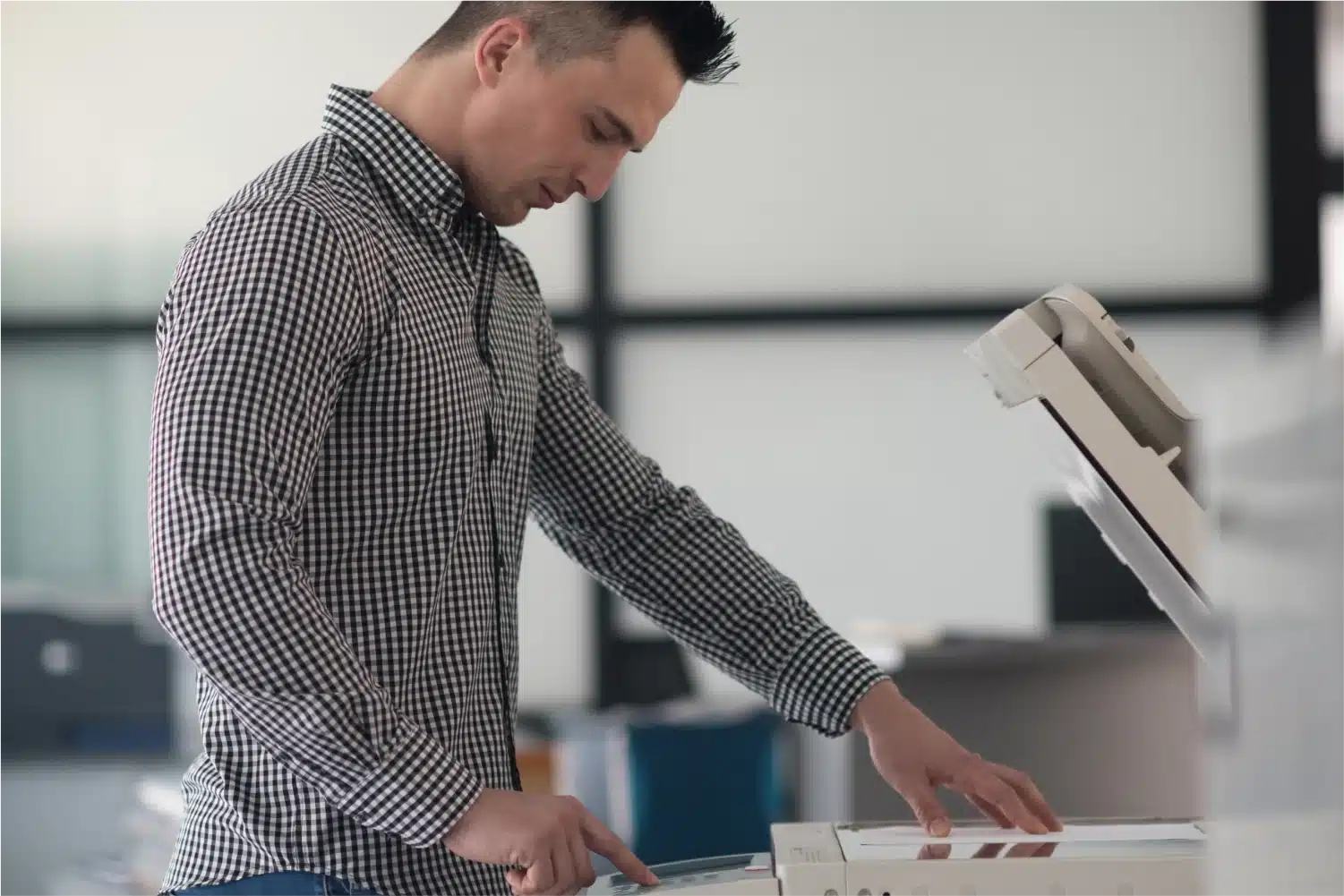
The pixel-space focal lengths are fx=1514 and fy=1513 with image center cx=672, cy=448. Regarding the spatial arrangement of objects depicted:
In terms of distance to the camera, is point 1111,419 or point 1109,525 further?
point 1109,525

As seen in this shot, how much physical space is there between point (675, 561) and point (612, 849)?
1.20ft

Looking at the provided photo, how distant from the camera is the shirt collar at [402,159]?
1.16 meters

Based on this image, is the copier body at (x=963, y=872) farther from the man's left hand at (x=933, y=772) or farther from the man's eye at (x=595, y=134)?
the man's eye at (x=595, y=134)

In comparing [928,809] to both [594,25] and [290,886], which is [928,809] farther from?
[594,25]

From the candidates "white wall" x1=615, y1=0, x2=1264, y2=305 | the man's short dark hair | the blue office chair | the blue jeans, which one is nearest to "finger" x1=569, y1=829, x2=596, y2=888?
the blue jeans

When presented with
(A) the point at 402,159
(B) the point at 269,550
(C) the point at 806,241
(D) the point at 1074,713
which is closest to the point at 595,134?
(A) the point at 402,159

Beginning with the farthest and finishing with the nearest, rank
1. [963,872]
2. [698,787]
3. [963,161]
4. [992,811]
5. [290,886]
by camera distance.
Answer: [963,161] < [698,787] < [992,811] < [290,886] < [963,872]

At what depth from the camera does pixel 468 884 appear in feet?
3.60

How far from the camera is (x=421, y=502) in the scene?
1.09 metres

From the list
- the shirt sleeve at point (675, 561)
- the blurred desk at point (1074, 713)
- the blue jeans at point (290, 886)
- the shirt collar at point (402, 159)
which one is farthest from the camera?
the blurred desk at point (1074, 713)

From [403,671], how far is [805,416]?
3.34 m

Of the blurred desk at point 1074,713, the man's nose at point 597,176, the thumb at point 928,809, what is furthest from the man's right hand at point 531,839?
the blurred desk at point 1074,713

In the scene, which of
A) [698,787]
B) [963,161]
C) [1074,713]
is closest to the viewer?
[1074,713]

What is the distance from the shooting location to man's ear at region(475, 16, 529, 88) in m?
1.19
